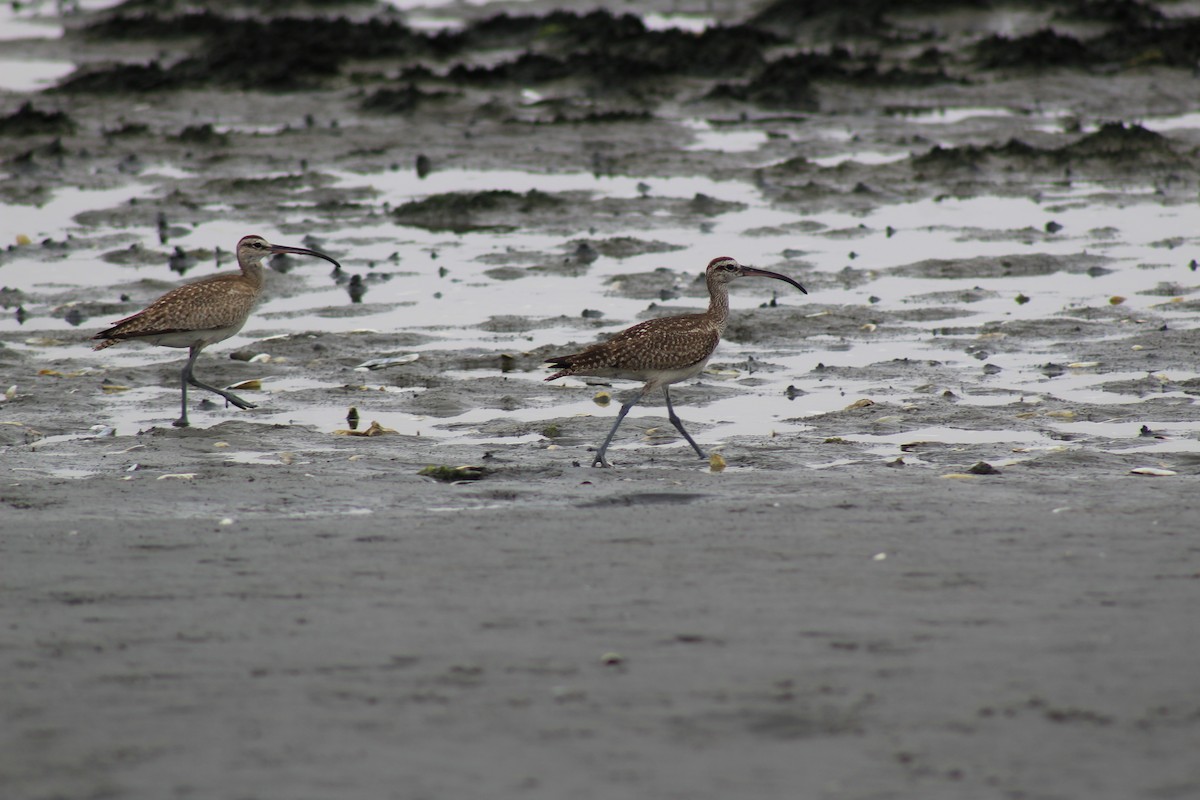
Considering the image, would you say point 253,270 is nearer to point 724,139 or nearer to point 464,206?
point 464,206

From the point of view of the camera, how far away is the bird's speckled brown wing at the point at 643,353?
1091 cm

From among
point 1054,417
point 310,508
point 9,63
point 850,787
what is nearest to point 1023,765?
point 850,787

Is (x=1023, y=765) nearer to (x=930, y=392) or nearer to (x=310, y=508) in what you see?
(x=310, y=508)

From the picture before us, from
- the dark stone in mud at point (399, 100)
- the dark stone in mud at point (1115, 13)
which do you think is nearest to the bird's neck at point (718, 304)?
the dark stone in mud at point (399, 100)

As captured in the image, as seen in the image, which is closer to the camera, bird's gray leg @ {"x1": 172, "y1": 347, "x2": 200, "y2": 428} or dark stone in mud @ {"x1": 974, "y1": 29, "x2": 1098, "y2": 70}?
bird's gray leg @ {"x1": 172, "y1": 347, "x2": 200, "y2": 428}

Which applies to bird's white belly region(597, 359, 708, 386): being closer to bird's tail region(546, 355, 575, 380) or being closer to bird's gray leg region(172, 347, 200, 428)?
bird's tail region(546, 355, 575, 380)

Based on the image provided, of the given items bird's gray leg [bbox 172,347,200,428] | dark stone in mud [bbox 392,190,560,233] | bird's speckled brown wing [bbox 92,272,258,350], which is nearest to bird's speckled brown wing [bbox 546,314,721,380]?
bird's gray leg [bbox 172,347,200,428]

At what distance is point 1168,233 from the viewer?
1814 centimetres

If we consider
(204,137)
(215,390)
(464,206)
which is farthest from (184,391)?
(204,137)

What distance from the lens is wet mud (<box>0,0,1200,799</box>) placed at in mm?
5656

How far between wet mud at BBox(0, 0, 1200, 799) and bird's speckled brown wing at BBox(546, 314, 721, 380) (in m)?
0.57

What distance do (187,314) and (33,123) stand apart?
1596 centimetres

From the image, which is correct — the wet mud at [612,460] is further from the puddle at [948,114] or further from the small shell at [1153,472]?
the puddle at [948,114]

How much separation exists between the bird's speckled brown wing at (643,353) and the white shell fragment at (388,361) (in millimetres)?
2886
